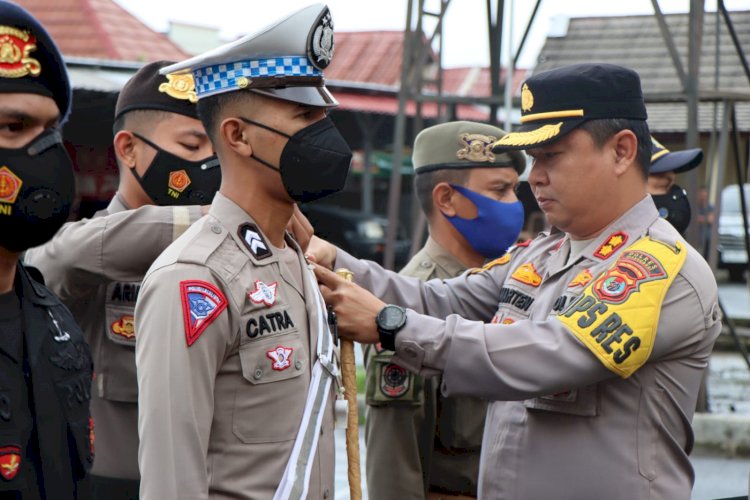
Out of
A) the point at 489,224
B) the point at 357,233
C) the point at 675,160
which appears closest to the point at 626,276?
the point at 489,224

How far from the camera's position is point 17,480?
225 centimetres

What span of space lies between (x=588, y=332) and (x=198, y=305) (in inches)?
42.8

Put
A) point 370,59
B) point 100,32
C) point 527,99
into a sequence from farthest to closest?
point 370,59, point 100,32, point 527,99

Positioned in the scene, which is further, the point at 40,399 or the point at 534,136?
the point at 534,136

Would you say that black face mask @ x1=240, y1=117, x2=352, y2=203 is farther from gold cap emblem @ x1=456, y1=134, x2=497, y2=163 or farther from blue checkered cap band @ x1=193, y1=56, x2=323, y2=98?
gold cap emblem @ x1=456, y1=134, x2=497, y2=163

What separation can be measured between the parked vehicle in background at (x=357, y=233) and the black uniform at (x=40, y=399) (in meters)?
17.1

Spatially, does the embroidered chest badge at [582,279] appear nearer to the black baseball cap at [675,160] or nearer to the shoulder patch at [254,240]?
the shoulder patch at [254,240]

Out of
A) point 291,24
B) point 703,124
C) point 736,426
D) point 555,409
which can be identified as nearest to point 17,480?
point 291,24

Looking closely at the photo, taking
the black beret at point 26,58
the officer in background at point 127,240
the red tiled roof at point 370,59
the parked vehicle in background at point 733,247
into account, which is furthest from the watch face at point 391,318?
the red tiled roof at point 370,59

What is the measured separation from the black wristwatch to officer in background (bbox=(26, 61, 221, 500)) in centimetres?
63

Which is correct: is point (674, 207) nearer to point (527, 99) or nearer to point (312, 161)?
point (527, 99)

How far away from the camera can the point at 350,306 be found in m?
2.86

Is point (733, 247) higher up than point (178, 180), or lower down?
lower down

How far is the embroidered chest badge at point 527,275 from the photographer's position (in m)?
3.24
